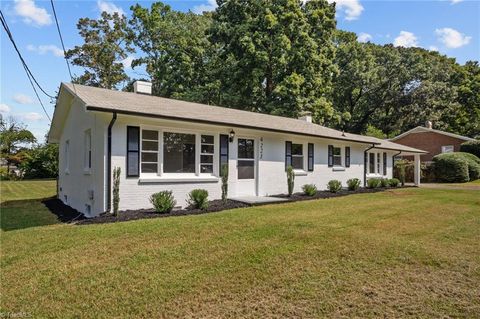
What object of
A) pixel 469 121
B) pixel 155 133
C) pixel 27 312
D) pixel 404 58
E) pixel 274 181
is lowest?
pixel 27 312

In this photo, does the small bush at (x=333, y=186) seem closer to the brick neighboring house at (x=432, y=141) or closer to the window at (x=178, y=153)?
the window at (x=178, y=153)

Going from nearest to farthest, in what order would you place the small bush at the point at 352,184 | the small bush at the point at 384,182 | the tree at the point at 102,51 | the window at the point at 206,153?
1. the window at the point at 206,153
2. the small bush at the point at 352,184
3. the small bush at the point at 384,182
4. the tree at the point at 102,51

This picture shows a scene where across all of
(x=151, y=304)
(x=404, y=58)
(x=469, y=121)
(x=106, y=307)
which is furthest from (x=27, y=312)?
(x=469, y=121)

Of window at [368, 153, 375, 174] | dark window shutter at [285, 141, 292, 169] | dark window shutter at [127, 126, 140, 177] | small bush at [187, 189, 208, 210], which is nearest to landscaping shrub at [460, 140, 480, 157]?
window at [368, 153, 375, 174]

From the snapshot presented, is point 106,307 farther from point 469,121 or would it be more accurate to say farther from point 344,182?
point 469,121

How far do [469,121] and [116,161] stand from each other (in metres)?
46.1

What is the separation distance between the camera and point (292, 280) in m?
4.68

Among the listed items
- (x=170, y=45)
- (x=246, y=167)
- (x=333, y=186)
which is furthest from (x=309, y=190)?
(x=170, y=45)

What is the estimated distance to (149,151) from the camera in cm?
992

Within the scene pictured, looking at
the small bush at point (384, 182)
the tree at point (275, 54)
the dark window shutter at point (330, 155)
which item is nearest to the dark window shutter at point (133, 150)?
the dark window shutter at point (330, 155)

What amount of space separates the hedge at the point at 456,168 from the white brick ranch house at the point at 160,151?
562 inches

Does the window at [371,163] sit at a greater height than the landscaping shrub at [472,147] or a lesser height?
lesser

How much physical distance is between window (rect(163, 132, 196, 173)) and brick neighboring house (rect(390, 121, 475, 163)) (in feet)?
90.6

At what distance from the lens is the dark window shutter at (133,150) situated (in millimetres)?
9234
